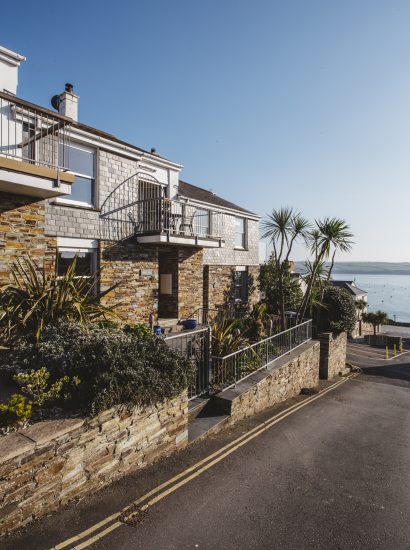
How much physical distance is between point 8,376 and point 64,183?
4533 mm

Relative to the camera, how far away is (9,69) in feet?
28.6

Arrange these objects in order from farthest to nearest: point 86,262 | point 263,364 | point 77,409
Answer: point 86,262
point 263,364
point 77,409

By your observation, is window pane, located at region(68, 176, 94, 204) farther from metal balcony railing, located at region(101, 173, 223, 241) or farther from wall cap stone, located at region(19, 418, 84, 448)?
wall cap stone, located at region(19, 418, 84, 448)

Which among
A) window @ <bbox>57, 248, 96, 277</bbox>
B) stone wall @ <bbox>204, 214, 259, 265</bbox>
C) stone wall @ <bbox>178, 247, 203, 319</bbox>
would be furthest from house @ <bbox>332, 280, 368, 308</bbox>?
window @ <bbox>57, 248, 96, 277</bbox>

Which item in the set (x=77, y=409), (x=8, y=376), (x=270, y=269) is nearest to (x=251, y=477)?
(x=77, y=409)

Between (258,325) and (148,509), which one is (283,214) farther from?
(148,509)

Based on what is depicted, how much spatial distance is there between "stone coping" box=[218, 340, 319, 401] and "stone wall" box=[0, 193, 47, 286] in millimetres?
5894

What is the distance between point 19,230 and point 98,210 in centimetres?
376

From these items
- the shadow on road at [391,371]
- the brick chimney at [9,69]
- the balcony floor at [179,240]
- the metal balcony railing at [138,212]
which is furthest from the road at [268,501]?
the shadow on road at [391,371]

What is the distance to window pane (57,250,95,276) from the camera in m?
10.9

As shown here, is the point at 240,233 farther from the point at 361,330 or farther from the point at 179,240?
the point at 361,330

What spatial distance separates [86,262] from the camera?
11805 millimetres

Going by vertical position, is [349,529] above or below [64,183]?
below

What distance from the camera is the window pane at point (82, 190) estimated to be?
446 inches
